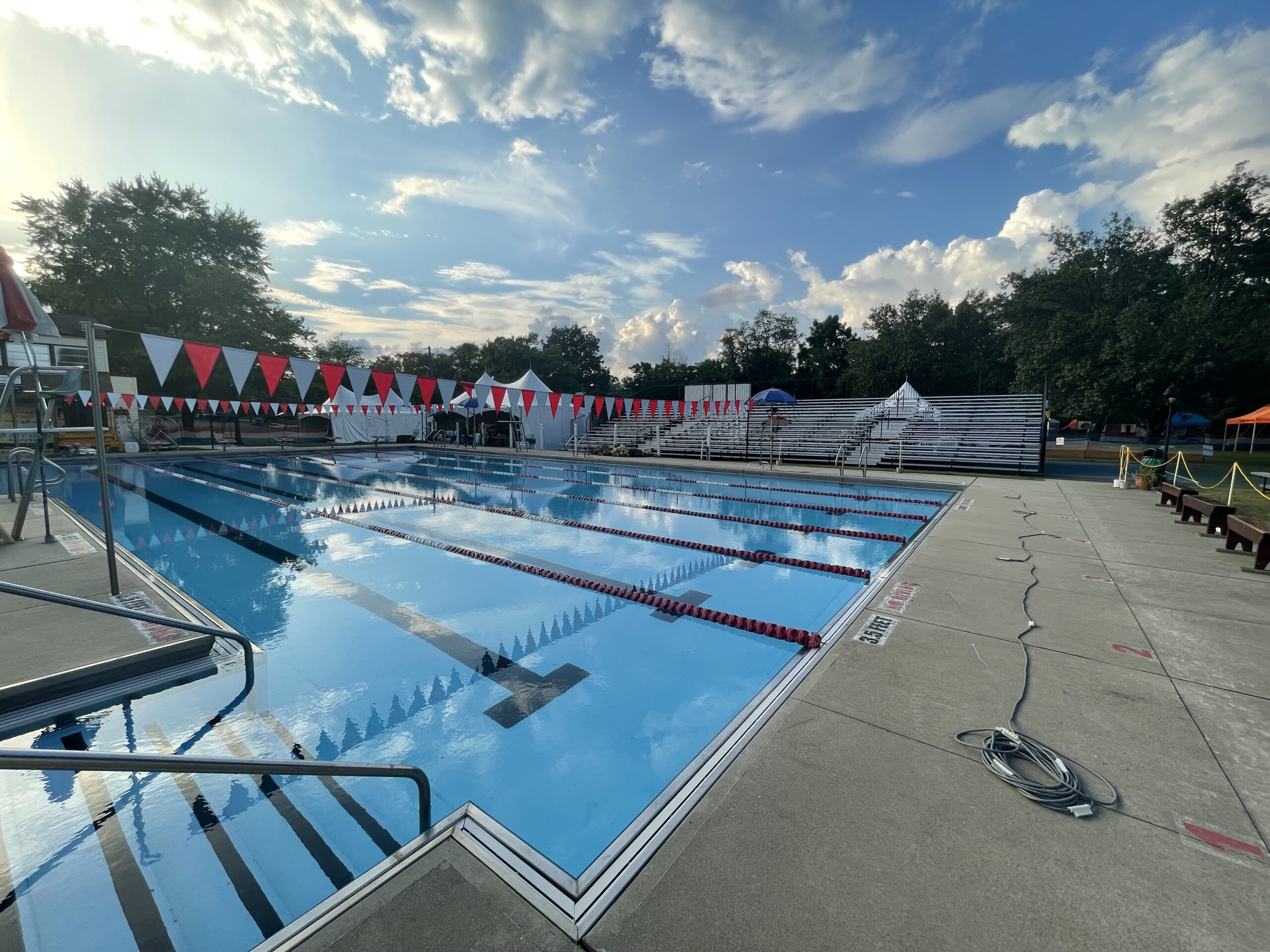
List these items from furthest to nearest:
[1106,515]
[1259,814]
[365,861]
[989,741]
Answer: [1106,515], [989,741], [365,861], [1259,814]

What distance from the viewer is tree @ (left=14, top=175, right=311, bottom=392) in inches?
949

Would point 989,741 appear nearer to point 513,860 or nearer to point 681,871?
point 681,871

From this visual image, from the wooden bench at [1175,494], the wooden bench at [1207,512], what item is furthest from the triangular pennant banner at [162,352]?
the wooden bench at [1175,494]

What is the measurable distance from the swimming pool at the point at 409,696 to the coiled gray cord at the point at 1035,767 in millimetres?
1146

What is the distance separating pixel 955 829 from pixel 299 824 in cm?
279

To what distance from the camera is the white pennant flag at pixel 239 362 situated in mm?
6844

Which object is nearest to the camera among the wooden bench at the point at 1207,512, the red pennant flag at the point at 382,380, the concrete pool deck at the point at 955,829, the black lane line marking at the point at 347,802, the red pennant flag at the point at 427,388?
the concrete pool deck at the point at 955,829

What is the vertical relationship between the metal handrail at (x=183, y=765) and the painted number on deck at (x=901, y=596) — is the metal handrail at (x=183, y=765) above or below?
above

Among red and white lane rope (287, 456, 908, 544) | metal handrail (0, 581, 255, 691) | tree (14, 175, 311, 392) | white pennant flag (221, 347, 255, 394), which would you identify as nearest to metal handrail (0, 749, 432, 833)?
metal handrail (0, 581, 255, 691)

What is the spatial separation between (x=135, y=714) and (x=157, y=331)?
104 ft

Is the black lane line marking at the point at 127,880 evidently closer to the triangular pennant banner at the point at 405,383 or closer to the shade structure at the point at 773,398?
the triangular pennant banner at the point at 405,383

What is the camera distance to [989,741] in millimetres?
2336

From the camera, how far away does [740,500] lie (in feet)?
35.8

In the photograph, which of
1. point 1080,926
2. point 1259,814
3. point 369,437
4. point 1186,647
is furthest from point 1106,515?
point 369,437
